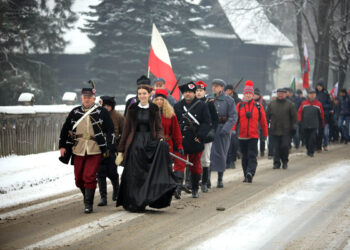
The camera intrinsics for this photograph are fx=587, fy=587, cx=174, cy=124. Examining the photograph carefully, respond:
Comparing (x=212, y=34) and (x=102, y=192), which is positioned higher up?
(x=212, y=34)

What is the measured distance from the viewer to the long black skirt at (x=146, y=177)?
837 cm

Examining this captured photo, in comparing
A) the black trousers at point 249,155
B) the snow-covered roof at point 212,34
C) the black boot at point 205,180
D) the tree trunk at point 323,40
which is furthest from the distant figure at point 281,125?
the snow-covered roof at point 212,34

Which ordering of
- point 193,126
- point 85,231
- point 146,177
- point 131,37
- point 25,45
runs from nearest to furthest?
point 85,231
point 146,177
point 193,126
point 25,45
point 131,37

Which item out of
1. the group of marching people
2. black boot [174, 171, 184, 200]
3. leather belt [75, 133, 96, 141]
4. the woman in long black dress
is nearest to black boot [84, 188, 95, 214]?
the group of marching people

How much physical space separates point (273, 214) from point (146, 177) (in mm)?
1870

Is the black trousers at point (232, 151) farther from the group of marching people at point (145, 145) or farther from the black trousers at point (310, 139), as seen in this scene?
the group of marching people at point (145, 145)

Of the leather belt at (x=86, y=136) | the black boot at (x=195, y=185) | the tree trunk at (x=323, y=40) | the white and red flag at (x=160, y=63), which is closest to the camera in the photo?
the leather belt at (x=86, y=136)

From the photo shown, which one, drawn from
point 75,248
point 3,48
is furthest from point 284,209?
point 3,48

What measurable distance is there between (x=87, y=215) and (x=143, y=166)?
3.45 feet

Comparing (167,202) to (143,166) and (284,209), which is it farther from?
(284,209)

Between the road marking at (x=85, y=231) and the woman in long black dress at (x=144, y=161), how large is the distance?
0.96 feet

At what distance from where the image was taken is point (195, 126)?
33.0 ft

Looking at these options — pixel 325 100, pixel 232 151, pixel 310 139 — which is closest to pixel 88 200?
pixel 232 151

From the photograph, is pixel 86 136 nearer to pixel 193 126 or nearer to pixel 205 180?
pixel 193 126
